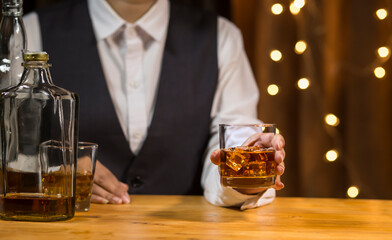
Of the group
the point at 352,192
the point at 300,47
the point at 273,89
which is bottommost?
the point at 352,192

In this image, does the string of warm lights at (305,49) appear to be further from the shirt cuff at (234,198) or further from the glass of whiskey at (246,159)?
the glass of whiskey at (246,159)

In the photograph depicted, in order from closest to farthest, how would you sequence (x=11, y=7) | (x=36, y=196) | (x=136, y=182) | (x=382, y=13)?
(x=36, y=196)
(x=11, y=7)
(x=136, y=182)
(x=382, y=13)

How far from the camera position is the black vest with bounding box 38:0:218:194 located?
1.88 metres

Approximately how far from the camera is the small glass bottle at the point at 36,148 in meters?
1.07

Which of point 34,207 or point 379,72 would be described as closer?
point 34,207

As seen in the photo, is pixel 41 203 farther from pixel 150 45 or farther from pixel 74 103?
pixel 150 45

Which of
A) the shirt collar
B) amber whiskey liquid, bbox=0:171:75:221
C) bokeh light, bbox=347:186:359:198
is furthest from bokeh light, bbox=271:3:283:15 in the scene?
amber whiskey liquid, bbox=0:171:75:221

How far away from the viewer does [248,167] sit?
42.8 inches

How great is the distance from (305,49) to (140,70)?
92cm

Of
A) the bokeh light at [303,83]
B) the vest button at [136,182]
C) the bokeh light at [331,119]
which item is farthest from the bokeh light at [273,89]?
the vest button at [136,182]

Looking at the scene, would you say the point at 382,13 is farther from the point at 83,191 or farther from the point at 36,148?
the point at 36,148

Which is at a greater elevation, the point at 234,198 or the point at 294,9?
the point at 294,9

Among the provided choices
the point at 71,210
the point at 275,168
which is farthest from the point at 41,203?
the point at 275,168

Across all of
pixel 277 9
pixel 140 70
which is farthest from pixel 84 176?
pixel 277 9
